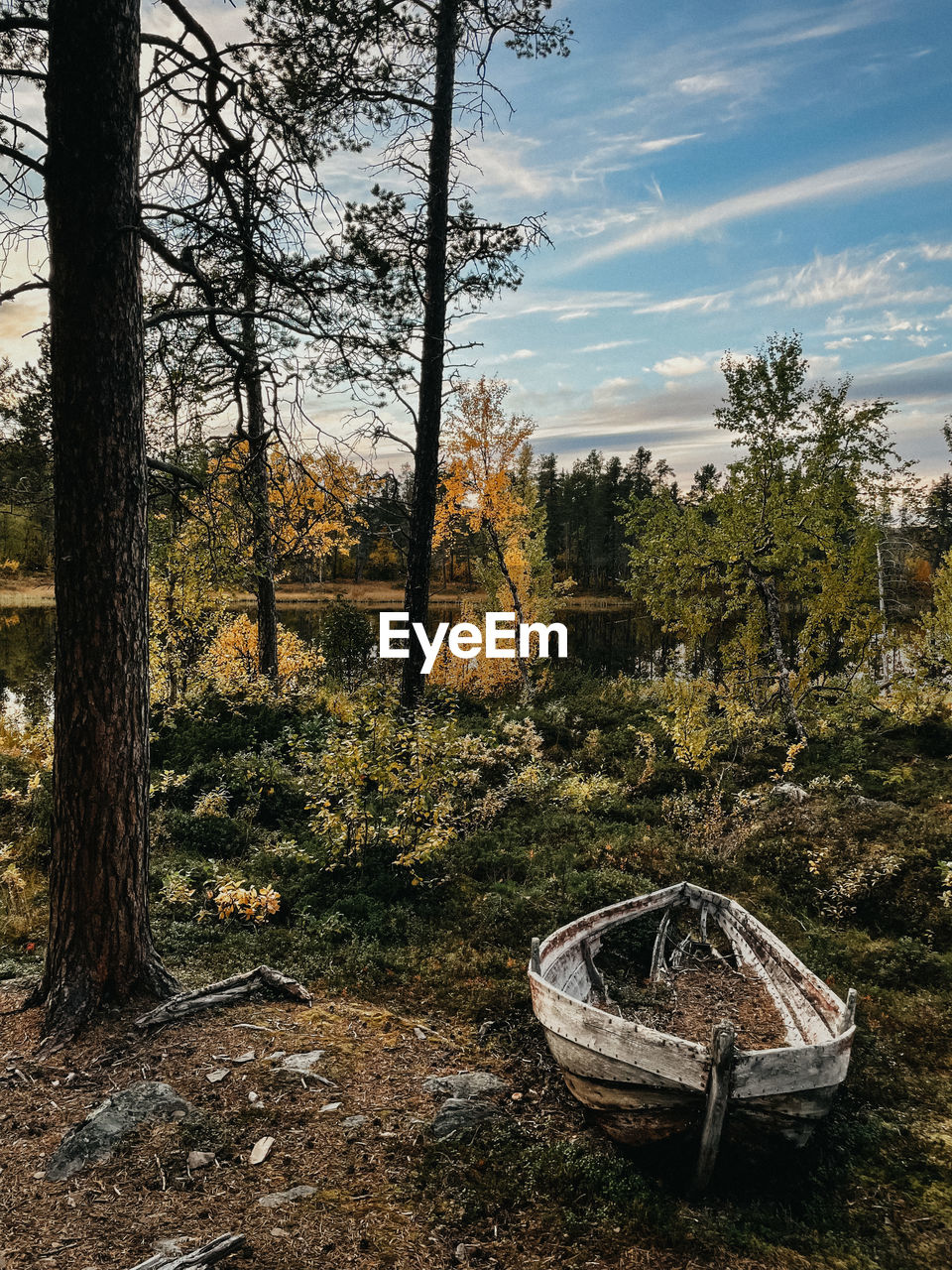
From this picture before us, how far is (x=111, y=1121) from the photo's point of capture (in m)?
3.70

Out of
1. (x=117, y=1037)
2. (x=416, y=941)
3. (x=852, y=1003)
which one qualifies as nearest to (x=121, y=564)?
(x=117, y=1037)

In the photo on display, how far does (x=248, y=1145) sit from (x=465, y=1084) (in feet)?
4.89

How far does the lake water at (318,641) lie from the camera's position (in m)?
23.0

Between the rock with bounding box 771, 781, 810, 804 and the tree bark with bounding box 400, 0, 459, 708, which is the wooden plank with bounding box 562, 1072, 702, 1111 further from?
the rock with bounding box 771, 781, 810, 804

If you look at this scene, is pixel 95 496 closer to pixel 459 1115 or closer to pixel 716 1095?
pixel 459 1115

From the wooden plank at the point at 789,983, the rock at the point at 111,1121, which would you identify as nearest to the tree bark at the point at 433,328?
the wooden plank at the point at 789,983

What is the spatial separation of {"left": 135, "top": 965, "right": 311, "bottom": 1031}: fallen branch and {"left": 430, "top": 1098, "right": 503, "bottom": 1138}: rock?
66.0 inches

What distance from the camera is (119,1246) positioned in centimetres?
294

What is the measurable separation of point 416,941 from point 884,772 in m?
8.60

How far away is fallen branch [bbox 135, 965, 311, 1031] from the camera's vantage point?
15.2ft

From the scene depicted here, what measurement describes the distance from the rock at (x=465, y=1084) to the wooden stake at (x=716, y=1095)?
140 cm

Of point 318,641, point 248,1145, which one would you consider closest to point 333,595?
point 318,641

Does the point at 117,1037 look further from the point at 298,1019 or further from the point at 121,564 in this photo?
the point at 121,564

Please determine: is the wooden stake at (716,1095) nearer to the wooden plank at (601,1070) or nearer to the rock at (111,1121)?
the wooden plank at (601,1070)
